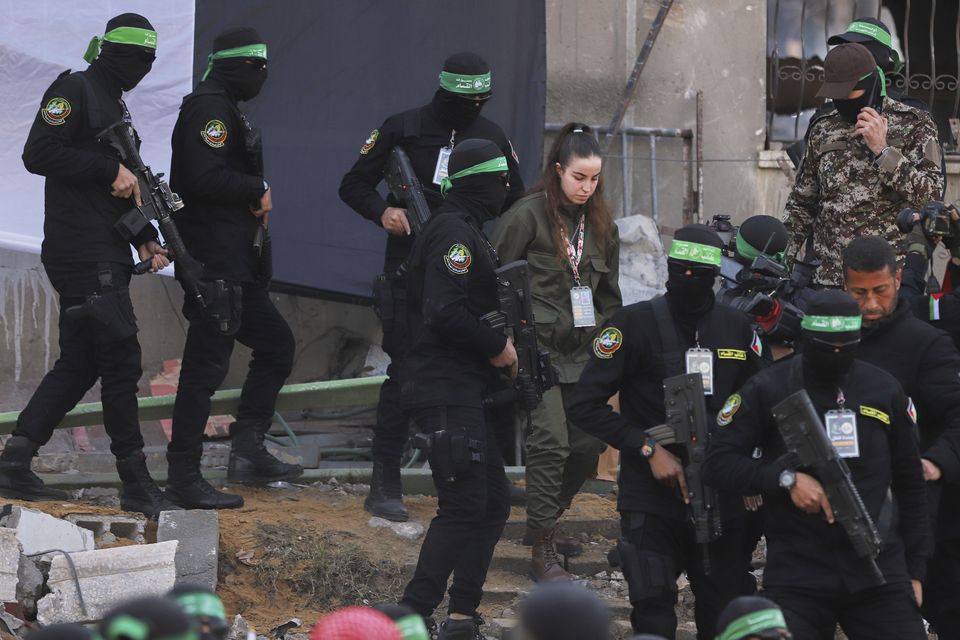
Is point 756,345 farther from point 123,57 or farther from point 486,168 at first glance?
point 123,57

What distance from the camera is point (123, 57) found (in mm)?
6535

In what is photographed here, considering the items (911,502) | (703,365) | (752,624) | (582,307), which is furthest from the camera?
(582,307)

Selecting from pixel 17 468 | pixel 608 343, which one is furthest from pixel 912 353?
Answer: pixel 17 468

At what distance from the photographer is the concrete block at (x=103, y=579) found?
5.88 meters

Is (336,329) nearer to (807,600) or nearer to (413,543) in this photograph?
(413,543)

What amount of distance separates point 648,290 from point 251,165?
271 centimetres

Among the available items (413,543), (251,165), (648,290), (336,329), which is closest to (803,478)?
(413,543)

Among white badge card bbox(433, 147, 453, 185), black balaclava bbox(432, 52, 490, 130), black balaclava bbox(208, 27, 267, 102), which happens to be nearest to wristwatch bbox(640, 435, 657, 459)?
white badge card bbox(433, 147, 453, 185)

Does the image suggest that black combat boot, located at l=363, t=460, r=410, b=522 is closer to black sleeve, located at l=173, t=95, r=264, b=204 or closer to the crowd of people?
the crowd of people

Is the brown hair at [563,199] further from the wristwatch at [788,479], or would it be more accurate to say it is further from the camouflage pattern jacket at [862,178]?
the wristwatch at [788,479]

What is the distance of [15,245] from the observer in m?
7.74

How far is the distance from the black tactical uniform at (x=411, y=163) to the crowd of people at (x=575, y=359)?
0.01 metres

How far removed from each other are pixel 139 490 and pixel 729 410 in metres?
2.99

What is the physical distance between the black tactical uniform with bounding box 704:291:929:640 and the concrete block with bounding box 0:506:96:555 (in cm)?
276
